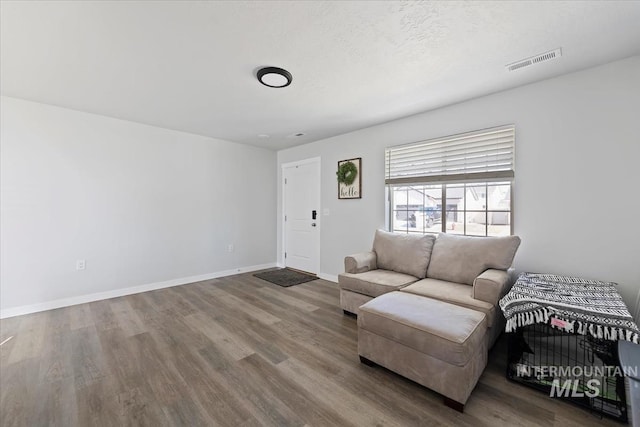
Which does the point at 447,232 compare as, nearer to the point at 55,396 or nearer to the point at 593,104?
the point at 593,104

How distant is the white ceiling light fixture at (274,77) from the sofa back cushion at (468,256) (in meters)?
2.30

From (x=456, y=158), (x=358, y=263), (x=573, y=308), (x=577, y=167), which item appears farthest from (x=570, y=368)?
(x=456, y=158)

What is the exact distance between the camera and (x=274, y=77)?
91.1 inches

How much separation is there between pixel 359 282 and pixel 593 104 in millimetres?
2608

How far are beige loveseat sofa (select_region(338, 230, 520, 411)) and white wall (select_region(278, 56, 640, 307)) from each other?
423mm

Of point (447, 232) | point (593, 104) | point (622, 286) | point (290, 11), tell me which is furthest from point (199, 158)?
point (622, 286)

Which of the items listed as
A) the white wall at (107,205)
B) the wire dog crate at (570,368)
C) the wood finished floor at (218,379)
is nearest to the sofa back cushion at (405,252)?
the wood finished floor at (218,379)

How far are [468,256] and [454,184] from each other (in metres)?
0.96

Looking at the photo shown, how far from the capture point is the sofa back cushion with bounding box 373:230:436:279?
9.24 feet

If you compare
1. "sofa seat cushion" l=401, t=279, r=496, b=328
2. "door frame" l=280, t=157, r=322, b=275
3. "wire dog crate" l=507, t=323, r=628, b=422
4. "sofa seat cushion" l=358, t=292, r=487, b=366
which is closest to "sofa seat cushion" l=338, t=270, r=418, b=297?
"sofa seat cushion" l=401, t=279, r=496, b=328

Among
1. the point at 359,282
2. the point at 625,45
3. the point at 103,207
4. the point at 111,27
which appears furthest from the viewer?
the point at 103,207

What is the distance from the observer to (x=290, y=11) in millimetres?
1592

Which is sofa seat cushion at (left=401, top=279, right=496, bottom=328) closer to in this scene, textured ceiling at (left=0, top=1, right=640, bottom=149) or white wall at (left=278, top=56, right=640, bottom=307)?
white wall at (left=278, top=56, right=640, bottom=307)

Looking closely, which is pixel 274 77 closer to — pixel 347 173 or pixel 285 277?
pixel 347 173
